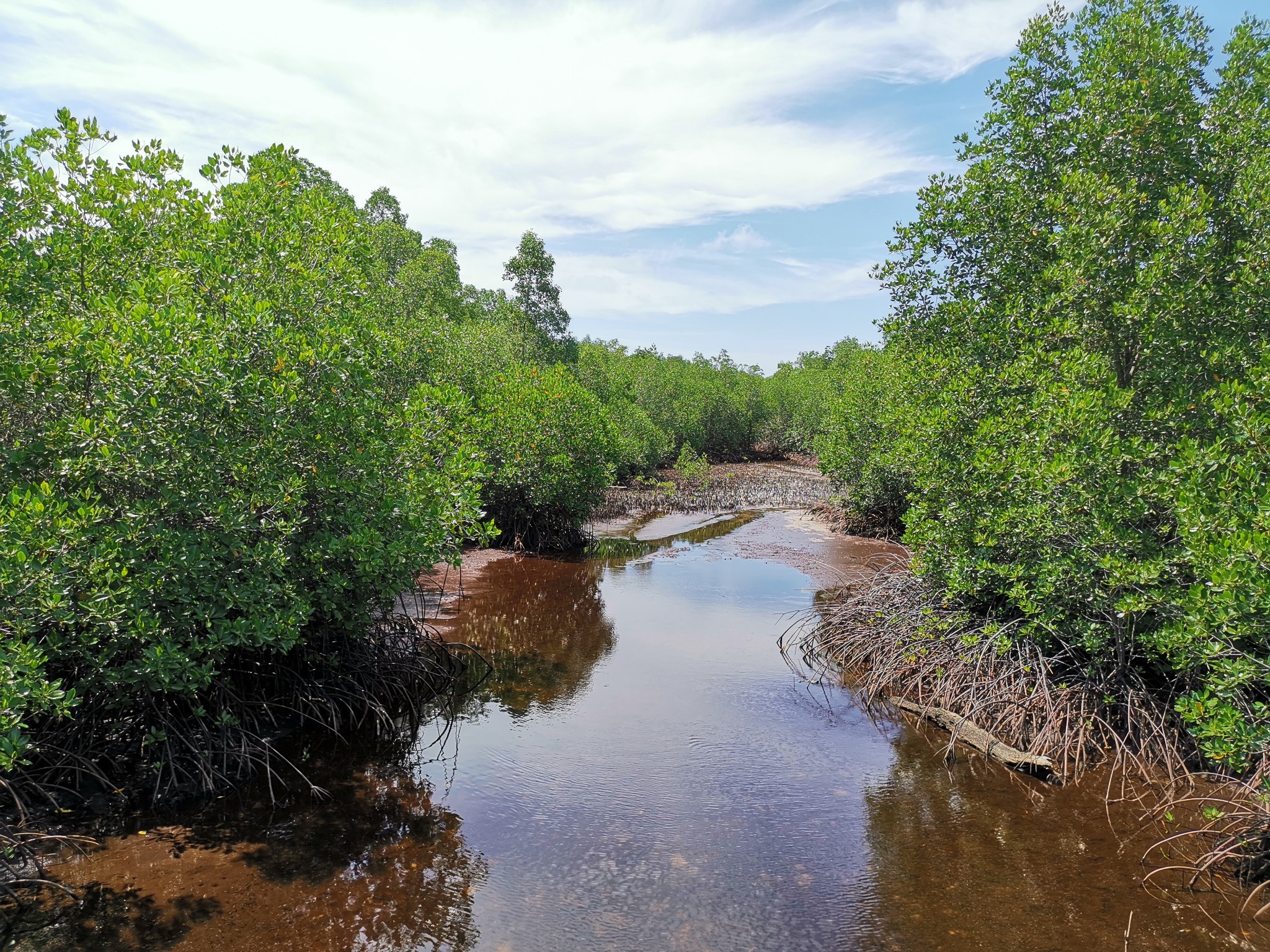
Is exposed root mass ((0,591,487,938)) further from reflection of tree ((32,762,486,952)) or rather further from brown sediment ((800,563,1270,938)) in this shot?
brown sediment ((800,563,1270,938))

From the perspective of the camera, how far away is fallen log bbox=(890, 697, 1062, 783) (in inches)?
271

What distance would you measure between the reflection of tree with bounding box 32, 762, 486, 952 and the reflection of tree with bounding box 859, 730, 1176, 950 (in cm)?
300

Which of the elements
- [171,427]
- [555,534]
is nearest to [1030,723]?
[171,427]

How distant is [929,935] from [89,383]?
23.9 ft

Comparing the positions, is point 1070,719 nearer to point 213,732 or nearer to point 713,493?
point 213,732

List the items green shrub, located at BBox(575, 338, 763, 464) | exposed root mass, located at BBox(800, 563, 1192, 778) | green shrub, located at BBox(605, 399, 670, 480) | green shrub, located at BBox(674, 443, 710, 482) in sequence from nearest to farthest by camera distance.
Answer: exposed root mass, located at BBox(800, 563, 1192, 778), green shrub, located at BBox(605, 399, 670, 480), green shrub, located at BBox(674, 443, 710, 482), green shrub, located at BBox(575, 338, 763, 464)

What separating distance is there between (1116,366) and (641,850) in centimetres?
696

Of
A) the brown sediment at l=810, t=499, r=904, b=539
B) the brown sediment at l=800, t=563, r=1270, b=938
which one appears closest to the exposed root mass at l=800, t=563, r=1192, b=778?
the brown sediment at l=800, t=563, r=1270, b=938

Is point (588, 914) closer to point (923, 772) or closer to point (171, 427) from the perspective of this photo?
point (923, 772)

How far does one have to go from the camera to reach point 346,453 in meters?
7.38

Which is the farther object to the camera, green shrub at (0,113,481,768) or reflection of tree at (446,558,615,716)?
reflection of tree at (446,558,615,716)

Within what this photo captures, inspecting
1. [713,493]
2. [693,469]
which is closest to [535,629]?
[713,493]

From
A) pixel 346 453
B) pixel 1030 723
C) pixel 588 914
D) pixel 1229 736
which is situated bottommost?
pixel 588 914

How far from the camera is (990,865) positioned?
561cm
